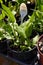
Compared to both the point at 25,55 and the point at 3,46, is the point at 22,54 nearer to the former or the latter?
the point at 25,55

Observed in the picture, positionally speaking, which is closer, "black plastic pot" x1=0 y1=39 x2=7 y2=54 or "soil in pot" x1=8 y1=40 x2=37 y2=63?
"soil in pot" x1=8 y1=40 x2=37 y2=63

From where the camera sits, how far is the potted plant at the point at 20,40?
2.82 feet

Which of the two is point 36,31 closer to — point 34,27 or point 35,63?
point 34,27

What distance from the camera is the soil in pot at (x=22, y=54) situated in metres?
0.85

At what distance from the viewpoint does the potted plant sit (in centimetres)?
86

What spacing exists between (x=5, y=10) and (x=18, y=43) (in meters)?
0.16

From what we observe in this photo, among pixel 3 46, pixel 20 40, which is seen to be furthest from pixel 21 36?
pixel 3 46

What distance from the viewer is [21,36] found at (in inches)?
34.8

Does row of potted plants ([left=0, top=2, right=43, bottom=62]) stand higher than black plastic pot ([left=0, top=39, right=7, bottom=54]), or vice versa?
row of potted plants ([left=0, top=2, right=43, bottom=62])

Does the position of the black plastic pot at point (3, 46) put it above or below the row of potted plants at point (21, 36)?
below

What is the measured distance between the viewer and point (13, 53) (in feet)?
2.86

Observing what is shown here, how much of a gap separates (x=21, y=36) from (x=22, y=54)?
83 mm

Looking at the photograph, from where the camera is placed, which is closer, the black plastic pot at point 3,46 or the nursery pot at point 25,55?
the nursery pot at point 25,55

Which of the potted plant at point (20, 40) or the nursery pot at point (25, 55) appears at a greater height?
the potted plant at point (20, 40)
